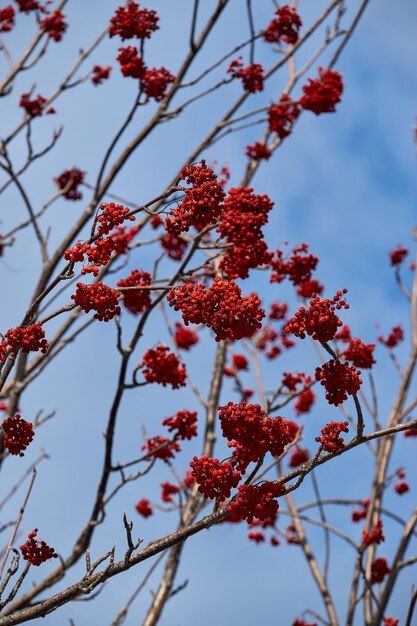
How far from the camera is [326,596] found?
308 inches

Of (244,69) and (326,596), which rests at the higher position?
(244,69)

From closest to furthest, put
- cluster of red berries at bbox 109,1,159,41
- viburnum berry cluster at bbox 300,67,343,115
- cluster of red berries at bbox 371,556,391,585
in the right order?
cluster of red berries at bbox 109,1,159,41 → viburnum berry cluster at bbox 300,67,343,115 → cluster of red berries at bbox 371,556,391,585

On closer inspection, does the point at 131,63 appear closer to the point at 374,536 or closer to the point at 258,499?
the point at 258,499

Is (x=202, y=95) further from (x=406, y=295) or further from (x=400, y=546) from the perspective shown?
(x=400, y=546)

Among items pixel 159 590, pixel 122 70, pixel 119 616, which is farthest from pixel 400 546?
pixel 122 70

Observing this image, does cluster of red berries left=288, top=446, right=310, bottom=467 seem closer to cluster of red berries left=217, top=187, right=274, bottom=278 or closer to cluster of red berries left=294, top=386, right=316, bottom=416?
cluster of red berries left=294, top=386, right=316, bottom=416

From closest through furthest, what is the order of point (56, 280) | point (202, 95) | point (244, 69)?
point (56, 280), point (202, 95), point (244, 69)

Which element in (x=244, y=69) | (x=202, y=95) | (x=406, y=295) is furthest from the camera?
(x=406, y=295)

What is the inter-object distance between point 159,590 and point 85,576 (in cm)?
351

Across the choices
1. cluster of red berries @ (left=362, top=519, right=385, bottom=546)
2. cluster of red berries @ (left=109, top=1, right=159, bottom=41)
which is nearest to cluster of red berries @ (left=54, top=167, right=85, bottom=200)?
cluster of red berries @ (left=109, top=1, right=159, bottom=41)

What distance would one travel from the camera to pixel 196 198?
134 inches

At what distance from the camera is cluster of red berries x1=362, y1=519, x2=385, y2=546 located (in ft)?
24.1

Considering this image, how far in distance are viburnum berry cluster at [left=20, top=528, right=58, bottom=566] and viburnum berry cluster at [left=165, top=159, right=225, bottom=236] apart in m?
1.72

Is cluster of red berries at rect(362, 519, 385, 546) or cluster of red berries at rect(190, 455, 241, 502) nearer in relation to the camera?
cluster of red berries at rect(190, 455, 241, 502)
